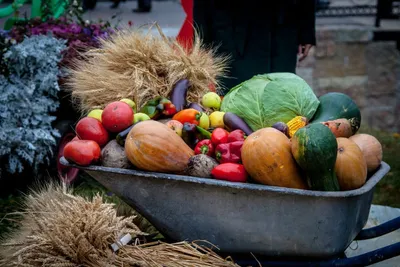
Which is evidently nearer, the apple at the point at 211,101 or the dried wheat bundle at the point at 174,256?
the dried wheat bundle at the point at 174,256

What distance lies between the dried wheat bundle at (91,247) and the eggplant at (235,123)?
0.59 metres

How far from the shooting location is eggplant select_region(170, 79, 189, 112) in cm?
287

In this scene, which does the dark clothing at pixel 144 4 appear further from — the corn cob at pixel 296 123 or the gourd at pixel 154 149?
the gourd at pixel 154 149

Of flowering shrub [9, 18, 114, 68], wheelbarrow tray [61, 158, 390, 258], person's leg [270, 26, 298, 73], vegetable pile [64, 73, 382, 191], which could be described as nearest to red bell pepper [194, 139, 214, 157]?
vegetable pile [64, 73, 382, 191]

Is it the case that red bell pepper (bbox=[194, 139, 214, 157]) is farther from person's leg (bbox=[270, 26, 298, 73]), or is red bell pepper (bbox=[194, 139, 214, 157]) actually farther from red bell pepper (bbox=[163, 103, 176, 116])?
person's leg (bbox=[270, 26, 298, 73])

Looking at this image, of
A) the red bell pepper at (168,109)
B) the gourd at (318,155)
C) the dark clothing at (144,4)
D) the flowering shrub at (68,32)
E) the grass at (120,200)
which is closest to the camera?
the gourd at (318,155)

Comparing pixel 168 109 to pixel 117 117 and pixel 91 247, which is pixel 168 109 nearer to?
pixel 117 117

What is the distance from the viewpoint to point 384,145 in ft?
20.0

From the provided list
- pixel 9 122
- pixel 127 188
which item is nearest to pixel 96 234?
pixel 127 188

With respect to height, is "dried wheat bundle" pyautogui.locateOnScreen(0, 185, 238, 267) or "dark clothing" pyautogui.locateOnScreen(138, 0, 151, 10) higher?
"dried wheat bundle" pyautogui.locateOnScreen(0, 185, 238, 267)

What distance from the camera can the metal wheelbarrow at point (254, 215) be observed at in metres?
2.09

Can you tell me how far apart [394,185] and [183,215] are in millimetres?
2995

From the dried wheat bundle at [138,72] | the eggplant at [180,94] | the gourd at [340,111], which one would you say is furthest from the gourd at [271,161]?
the dried wheat bundle at [138,72]

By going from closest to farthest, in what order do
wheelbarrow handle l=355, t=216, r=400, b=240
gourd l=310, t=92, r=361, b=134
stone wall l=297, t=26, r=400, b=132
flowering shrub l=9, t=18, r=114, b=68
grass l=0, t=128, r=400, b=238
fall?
wheelbarrow handle l=355, t=216, r=400, b=240 < gourd l=310, t=92, r=361, b=134 < grass l=0, t=128, r=400, b=238 < flowering shrub l=9, t=18, r=114, b=68 < stone wall l=297, t=26, r=400, b=132
